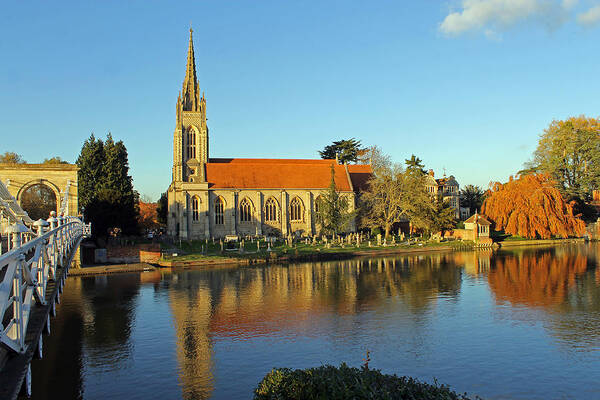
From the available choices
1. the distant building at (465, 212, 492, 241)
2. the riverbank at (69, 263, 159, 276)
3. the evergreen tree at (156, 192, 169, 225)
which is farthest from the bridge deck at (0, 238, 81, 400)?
the evergreen tree at (156, 192, 169, 225)

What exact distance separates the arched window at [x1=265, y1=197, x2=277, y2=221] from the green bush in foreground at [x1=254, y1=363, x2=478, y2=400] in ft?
190

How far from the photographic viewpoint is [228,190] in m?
65.1

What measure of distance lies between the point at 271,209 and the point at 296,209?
387 centimetres

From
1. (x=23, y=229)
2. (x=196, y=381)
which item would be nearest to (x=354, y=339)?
(x=196, y=381)

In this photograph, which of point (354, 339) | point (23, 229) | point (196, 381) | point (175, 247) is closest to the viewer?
point (23, 229)

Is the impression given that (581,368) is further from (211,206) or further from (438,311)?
(211,206)

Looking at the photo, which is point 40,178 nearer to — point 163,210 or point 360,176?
point 163,210

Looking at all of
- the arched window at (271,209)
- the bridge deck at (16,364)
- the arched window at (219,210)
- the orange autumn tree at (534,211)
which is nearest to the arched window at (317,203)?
the arched window at (271,209)

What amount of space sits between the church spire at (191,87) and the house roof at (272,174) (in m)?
8.28

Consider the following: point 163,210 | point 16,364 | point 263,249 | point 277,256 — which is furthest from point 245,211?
point 16,364

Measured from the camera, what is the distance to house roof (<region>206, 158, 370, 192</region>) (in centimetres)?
6644

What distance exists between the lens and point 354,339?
19266 millimetres

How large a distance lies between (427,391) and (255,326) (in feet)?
45.8

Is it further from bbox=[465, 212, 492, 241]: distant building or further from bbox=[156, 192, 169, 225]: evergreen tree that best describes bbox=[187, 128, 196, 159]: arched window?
bbox=[465, 212, 492, 241]: distant building
